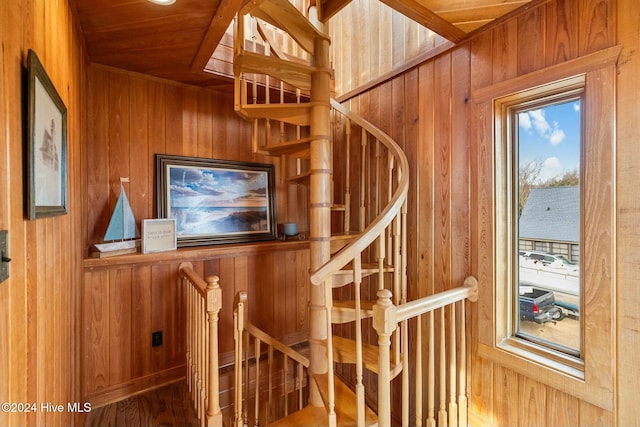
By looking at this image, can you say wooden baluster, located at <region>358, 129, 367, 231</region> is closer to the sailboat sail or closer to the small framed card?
the small framed card

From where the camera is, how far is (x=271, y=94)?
8.87 feet

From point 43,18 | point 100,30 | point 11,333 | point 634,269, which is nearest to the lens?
point 11,333

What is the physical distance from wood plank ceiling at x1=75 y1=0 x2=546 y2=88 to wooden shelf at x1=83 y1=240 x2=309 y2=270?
1.37 metres

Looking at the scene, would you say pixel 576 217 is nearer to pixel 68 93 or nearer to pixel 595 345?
pixel 595 345

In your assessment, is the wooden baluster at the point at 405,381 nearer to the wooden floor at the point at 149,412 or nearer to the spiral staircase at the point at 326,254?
the spiral staircase at the point at 326,254

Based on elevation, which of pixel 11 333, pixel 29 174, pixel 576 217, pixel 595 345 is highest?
pixel 29 174

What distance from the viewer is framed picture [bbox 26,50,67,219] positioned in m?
0.77

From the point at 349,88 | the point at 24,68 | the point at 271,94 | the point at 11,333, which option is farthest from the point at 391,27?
the point at 11,333

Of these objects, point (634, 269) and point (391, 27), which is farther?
point (391, 27)

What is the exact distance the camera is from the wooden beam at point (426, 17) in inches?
59.2

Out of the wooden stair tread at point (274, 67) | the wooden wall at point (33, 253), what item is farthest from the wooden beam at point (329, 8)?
the wooden wall at point (33, 253)

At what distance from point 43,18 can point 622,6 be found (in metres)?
2.19

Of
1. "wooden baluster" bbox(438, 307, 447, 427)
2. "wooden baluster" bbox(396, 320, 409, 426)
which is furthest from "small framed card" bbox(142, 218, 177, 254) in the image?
"wooden baluster" bbox(438, 307, 447, 427)

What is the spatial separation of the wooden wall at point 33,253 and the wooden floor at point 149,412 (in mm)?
556
